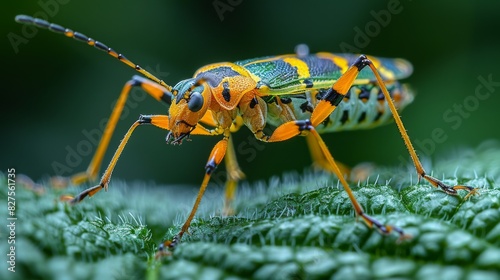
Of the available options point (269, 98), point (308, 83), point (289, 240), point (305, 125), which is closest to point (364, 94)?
point (308, 83)

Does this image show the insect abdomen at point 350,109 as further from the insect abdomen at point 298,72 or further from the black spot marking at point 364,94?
the insect abdomen at point 298,72

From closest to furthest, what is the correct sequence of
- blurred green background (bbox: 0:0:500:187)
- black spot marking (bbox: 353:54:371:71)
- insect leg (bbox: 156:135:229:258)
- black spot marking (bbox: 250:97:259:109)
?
insect leg (bbox: 156:135:229:258), black spot marking (bbox: 353:54:371:71), black spot marking (bbox: 250:97:259:109), blurred green background (bbox: 0:0:500:187)

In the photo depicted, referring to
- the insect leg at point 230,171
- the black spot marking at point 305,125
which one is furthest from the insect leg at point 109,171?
the black spot marking at point 305,125

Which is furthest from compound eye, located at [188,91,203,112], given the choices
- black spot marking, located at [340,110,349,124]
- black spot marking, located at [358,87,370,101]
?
black spot marking, located at [358,87,370,101]

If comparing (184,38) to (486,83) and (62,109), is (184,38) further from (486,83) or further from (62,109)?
(486,83)

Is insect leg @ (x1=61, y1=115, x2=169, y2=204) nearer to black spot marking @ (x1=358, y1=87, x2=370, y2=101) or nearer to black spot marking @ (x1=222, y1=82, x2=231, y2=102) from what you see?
black spot marking @ (x1=222, y1=82, x2=231, y2=102)

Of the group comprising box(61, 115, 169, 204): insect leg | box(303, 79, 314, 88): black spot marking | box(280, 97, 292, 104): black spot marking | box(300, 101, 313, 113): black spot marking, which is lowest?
box(61, 115, 169, 204): insect leg
